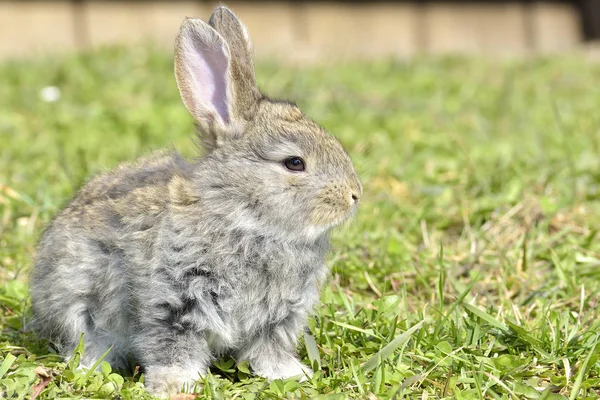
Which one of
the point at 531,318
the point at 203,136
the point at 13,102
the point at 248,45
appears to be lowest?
the point at 531,318

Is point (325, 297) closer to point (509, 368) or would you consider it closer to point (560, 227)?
point (509, 368)

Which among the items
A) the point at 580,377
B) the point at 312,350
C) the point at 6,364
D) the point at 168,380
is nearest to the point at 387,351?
the point at 312,350

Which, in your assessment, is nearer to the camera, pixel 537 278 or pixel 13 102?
pixel 537 278

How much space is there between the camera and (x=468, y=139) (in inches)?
245

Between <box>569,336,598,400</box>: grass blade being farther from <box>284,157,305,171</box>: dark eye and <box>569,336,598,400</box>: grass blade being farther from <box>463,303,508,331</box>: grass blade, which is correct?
<box>284,157,305,171</box>: dark eye

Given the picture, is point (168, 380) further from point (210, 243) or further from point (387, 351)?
point (387, 351)

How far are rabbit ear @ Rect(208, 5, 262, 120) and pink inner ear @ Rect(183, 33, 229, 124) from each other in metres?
0.04

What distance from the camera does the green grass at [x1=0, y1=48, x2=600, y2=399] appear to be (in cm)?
304

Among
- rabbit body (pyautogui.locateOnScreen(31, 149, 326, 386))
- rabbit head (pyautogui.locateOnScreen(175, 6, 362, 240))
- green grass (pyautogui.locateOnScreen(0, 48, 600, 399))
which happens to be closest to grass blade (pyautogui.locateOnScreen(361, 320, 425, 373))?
green grass (pyautogui.locateOnScreen(0, 48, 600, 399))

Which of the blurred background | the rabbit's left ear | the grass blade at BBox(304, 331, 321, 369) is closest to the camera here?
the grass blade at BBox(304, 331, 321, 369)

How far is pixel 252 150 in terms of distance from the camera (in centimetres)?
325

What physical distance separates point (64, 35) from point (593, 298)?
629 centimetres

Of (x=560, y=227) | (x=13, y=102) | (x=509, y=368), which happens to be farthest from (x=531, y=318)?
(x=13, y=102)

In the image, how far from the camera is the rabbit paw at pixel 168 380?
2979mm
